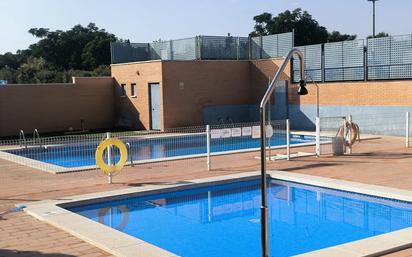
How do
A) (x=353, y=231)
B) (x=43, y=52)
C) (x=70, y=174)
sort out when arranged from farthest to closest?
(x=43, y=52), (x=70, y=174), (x=353, y=231)

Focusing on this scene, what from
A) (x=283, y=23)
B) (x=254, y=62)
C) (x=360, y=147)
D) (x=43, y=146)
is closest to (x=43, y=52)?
(x=283, y=23)

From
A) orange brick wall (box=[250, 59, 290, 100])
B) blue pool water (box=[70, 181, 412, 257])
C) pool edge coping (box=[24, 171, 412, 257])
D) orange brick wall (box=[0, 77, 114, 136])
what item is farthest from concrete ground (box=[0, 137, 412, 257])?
orange brick wall (box=[250, 59, 290, 100])

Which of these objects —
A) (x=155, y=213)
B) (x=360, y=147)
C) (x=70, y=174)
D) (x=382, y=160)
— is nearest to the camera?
(x=155, y=213)

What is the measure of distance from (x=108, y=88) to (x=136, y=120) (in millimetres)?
3109

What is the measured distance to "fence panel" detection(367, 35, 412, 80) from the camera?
2452cm

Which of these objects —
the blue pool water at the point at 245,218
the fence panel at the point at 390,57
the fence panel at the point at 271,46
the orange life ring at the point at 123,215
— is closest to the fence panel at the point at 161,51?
the fence panel at the point at 271,46

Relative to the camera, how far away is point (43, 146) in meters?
21.1

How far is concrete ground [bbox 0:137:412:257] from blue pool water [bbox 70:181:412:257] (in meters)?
1.08

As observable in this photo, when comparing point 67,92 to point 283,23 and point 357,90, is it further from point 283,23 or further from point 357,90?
point 283,23

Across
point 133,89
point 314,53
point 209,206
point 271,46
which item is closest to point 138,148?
point 133,89

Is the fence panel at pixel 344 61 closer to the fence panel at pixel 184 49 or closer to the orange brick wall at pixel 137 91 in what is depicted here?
the fence panel at pixel 184 49

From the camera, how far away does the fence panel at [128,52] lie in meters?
33.1

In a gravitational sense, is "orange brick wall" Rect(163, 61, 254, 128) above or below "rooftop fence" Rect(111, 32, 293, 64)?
below

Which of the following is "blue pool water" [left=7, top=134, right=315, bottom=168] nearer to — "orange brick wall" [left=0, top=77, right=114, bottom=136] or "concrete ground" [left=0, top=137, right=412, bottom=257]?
"concrete ground" [left=0, top=137, right=412, bottom=257]
